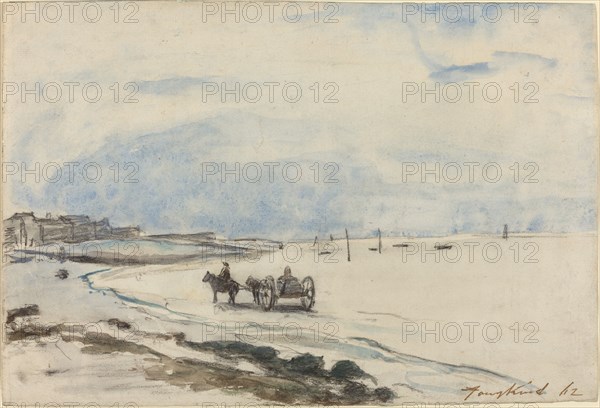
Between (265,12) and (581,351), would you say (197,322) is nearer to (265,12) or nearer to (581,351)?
(265,12)

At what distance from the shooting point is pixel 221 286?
3186 millimetres

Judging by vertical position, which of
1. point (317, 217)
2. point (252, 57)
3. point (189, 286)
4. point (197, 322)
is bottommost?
point (197, 322)

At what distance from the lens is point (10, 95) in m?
3.21

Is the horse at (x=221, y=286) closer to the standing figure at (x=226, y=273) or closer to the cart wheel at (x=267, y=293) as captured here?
the standing figure at (x=226, y=273)

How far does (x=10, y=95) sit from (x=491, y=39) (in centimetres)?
266

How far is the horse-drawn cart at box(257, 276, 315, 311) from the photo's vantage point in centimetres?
317

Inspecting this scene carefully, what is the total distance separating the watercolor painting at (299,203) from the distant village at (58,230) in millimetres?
11

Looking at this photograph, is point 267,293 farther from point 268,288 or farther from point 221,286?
point 221,286

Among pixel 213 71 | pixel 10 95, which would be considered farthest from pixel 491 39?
pixel 10 95

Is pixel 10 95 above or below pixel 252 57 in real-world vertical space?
below
